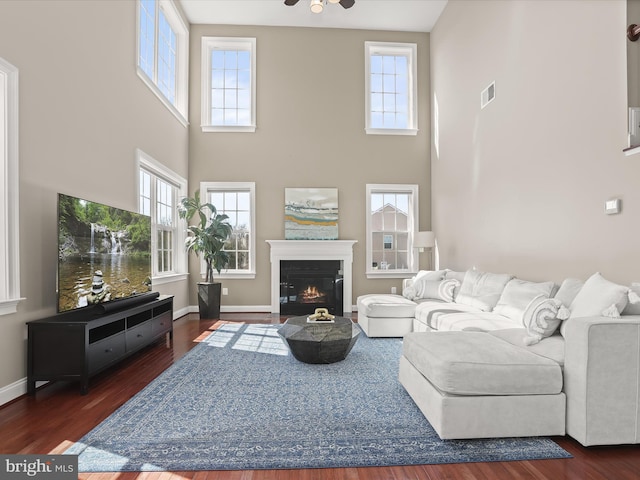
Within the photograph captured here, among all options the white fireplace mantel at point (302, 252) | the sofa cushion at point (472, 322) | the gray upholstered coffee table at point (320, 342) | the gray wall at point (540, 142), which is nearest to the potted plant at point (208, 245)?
the white fireplace mantel at point (302, 252)

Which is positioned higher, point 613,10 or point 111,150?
point 613,10

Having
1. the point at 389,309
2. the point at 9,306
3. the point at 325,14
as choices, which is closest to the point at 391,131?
the point at 325,14

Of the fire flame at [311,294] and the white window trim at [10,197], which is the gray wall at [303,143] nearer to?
the fire flame at [311,294]

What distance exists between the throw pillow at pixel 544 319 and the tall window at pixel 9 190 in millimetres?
3714

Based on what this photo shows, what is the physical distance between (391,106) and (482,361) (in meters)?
5.98

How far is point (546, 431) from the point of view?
7.24 feet

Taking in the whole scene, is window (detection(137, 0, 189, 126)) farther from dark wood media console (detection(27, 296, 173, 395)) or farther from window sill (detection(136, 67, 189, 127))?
dark wood media console (detection(27, 296, 173, 395))

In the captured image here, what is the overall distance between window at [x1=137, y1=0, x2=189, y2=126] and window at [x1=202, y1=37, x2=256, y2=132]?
0.48 meters

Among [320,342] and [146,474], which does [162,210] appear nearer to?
[320,342]

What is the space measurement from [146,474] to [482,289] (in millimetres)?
3673

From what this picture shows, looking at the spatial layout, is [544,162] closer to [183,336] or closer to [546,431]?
[546,431]

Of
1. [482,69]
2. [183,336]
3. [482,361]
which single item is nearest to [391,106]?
[482,69]

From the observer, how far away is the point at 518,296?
3551mm

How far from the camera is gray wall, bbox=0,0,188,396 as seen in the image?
2848mm
